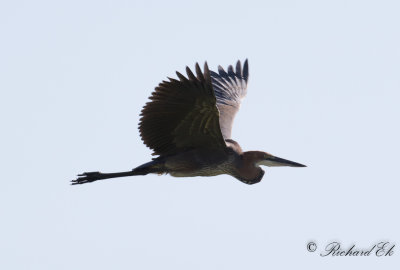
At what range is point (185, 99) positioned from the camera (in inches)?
395

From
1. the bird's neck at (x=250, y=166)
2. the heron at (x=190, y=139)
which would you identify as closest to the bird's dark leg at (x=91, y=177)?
the heron at (x=190, y=139)

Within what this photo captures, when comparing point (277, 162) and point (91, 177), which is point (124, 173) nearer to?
point (91, 177)

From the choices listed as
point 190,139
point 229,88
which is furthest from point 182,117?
point 229,88

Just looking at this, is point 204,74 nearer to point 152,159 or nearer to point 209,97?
point 209,97

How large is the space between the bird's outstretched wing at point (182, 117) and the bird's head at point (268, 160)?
0.71 meters

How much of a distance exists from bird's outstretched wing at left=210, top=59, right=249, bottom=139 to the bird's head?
1122mm

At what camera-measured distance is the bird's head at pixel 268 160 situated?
11.3 m

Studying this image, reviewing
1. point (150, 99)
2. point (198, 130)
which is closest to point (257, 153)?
point (198, 130)

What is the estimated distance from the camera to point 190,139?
1073cm

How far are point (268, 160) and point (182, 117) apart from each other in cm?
180

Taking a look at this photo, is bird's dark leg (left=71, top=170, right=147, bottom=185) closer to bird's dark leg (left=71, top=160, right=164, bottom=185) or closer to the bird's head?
bird's dark leg (left=71, top=160, right=164, bottom=185)

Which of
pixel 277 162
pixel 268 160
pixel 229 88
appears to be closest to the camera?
pixel 268 160

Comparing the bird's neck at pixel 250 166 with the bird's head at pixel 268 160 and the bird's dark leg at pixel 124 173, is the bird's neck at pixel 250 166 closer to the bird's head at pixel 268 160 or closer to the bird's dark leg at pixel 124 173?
the bird's head at pixel 268 160

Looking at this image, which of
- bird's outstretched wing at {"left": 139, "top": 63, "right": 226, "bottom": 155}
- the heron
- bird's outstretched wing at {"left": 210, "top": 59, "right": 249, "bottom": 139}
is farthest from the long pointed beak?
bird's outstretched wing at {"left": 210, "top": 59, "right": 249, "bottom": 139}
